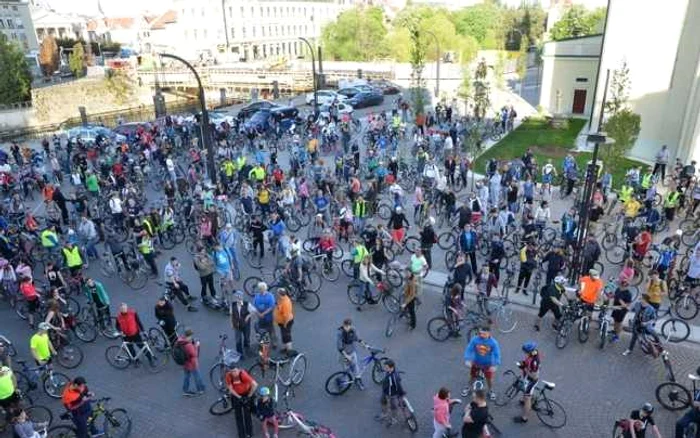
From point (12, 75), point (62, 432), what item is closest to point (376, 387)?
→ point (62, 432)

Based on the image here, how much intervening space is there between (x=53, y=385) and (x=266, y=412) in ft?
16.0

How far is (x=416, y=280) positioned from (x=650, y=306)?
4.65 meters

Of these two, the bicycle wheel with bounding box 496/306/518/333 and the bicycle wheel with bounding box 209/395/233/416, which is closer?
the bicycle wheel with bounding box 209/395/233/416

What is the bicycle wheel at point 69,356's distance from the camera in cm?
1089

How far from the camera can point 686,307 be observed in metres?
11.9

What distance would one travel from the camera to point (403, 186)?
20.8 metres

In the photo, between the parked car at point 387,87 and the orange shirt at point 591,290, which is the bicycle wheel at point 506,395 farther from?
the parked car at point 387,87

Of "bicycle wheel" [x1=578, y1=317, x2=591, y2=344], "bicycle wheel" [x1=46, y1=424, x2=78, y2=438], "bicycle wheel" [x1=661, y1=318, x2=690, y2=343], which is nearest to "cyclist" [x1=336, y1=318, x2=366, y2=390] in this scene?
"bicycle wheel" [x1=46, y1=424, x2=78, y2=438]

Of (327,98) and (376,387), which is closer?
(376,387)

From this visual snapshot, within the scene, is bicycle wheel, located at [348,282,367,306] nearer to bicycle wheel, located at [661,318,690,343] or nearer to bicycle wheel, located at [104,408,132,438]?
bicycle wheel, located at [104,408,132,438]

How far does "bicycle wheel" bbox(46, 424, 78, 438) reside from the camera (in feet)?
28.4

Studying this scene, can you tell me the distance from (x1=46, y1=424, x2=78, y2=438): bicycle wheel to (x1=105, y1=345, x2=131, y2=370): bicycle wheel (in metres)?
1.73

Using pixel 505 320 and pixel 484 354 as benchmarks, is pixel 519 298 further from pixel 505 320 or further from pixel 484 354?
pixel 484 354

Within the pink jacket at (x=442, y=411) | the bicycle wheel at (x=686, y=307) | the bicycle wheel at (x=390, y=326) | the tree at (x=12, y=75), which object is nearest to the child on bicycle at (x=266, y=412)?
the pink jacket at (x=442, y=411)
